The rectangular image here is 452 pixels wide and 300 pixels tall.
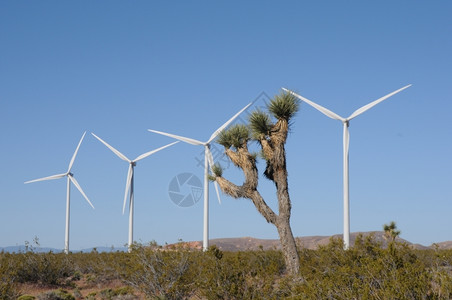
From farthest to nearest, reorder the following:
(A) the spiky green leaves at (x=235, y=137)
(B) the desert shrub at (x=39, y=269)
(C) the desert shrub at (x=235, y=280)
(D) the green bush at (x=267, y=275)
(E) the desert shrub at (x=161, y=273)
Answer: (B) the desert shrub at (x=39, y=269), (A) the spiky green leaves at (x=235, y=137), (E) the desert shrub at (x=161, y=273), (C) the desert shrub at (x=235, y=280), (D) the green bush at (x=267, y=275)

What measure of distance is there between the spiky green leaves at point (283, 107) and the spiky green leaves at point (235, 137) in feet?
4.73

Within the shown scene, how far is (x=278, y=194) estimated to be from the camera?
72.6ft

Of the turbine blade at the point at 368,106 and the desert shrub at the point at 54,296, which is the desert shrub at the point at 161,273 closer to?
the desert shrub at the point at 54,296

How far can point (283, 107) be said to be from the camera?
22.4 m

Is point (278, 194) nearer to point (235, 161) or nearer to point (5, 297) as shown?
point (235, 161)

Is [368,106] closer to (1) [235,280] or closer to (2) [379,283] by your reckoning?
(1) [235,280]

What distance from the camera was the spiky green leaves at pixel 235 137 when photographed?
23109mm

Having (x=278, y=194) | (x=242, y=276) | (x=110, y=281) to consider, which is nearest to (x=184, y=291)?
(x=242, y=276)

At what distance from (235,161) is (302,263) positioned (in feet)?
15.7

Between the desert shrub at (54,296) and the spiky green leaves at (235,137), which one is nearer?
the spiky green leaves at (235,137)

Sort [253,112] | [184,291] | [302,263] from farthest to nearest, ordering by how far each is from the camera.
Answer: [253,112]
[302,263]
[184,291]

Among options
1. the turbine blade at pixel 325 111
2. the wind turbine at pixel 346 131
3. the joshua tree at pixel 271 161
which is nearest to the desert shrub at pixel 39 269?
the joshua tree at pixel 271 161

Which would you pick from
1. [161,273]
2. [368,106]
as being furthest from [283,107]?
[368,106]

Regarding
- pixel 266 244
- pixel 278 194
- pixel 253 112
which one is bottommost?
pixel 266 244
